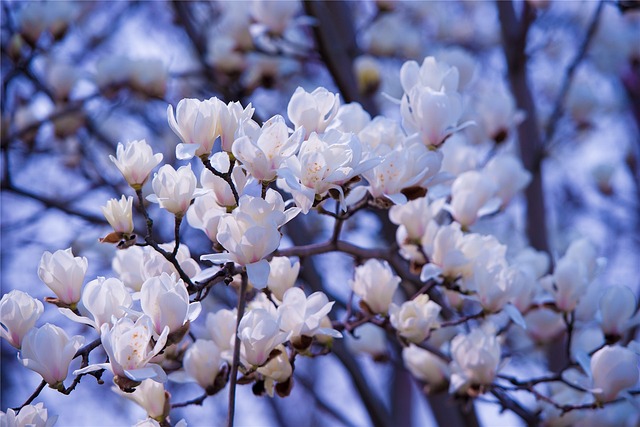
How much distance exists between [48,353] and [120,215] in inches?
7.7

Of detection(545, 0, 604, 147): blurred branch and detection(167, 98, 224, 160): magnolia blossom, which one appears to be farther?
detection(545, 0, 604, 147): blurred branch

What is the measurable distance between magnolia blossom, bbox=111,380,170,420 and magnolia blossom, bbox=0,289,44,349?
5.9 inches

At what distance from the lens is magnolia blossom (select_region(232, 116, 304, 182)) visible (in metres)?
0.89

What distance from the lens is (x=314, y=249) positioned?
115cm

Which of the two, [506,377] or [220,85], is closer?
[506,377]

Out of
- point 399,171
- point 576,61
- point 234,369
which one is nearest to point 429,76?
point 399,171

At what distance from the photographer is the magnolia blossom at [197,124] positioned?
921 millimetres

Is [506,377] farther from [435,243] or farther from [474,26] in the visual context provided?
[474,26]

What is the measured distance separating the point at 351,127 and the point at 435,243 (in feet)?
0.78

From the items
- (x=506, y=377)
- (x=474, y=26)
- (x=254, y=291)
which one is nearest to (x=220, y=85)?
(x=254, y=291)

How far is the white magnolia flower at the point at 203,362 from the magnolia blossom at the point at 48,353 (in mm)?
212

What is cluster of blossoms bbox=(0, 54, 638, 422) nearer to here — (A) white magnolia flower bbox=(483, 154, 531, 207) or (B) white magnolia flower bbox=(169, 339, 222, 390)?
(B) white magnolia flower bbox=(169, 339, 222, 390)

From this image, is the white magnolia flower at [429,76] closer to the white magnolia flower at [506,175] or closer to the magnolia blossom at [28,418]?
the white magnolia flower at [506,175]

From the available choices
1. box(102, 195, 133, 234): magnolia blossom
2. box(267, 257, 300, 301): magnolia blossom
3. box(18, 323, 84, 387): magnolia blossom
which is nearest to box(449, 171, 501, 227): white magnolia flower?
box(267, 257, 300, 301): magnolia blossom
